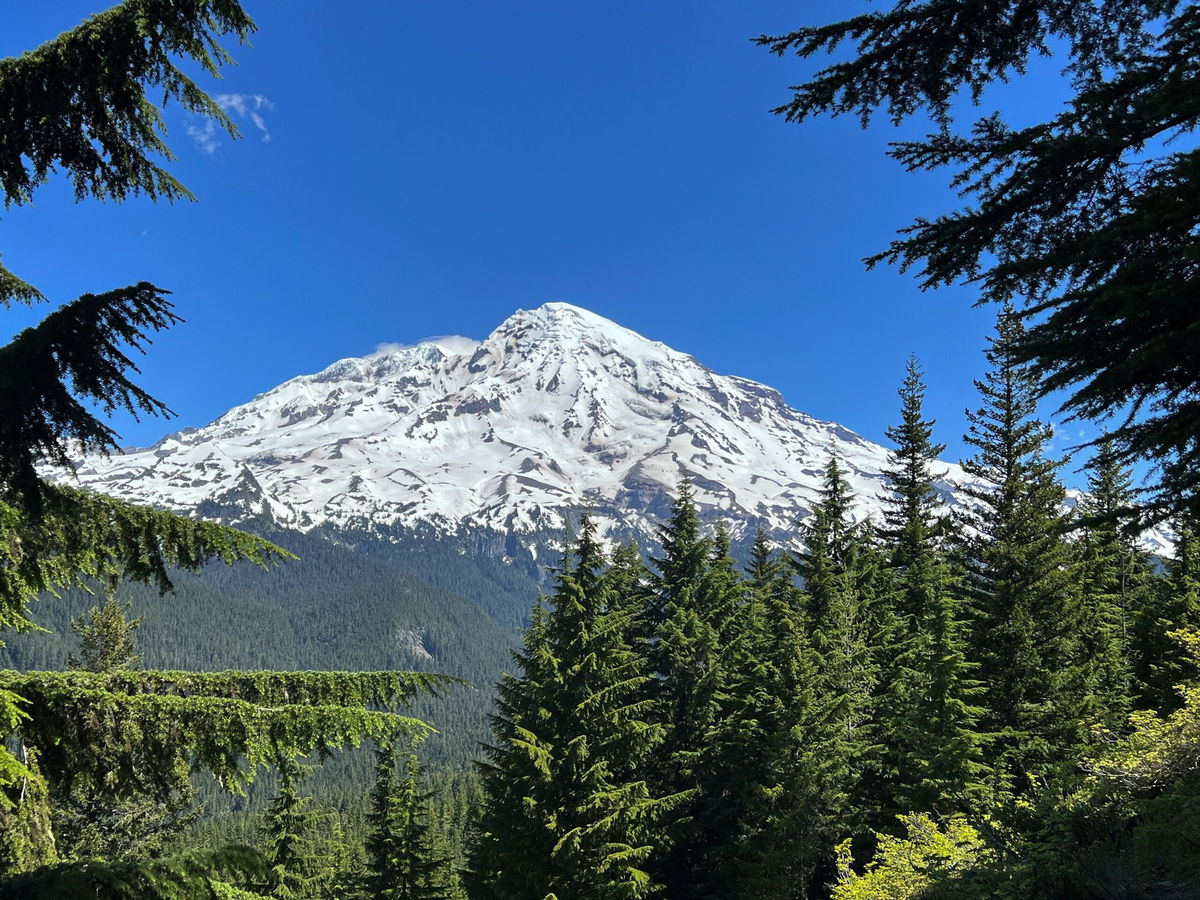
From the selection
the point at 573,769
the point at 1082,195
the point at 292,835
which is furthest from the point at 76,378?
the point at 292,835

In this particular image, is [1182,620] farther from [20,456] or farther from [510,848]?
[20,456]

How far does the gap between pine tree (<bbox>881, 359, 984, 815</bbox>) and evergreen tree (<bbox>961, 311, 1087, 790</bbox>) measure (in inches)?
38.3

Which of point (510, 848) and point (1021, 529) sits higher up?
point (1021, 529)

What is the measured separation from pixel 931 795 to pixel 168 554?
60.3 ft

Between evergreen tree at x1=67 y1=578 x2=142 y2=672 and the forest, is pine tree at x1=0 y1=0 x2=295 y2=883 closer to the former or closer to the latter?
the forest

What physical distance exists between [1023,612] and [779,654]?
22.6 feet

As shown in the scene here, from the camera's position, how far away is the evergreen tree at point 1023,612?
19391 mm

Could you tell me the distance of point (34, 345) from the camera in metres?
4.32

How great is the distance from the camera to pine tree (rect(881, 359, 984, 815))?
57.5ft

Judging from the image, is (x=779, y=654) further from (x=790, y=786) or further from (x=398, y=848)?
(x=398, y=848)

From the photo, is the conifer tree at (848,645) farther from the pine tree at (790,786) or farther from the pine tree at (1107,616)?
the pine tree at (1107,616)

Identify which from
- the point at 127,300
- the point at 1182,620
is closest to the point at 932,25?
the point at 127,300

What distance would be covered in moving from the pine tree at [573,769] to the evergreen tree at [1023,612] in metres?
9.72

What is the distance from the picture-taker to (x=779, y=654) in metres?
22.0
